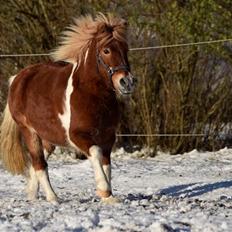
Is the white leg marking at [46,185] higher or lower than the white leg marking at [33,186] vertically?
higher

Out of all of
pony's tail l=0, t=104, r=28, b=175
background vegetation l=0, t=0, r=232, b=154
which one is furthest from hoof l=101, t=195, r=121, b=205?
background vegetation l=0, t=0, r=232, b=154

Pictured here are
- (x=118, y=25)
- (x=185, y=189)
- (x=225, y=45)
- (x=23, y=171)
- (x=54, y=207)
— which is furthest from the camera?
(x=225, y=45)

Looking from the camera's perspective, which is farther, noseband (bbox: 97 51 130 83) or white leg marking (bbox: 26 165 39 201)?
white leg marking (bbox: 26 165 39 201)

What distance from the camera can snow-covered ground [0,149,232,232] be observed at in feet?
19.1

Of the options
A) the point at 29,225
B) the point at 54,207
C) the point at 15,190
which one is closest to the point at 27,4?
the point at 15,190

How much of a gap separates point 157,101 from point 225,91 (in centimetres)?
146

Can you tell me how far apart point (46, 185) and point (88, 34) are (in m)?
1.65

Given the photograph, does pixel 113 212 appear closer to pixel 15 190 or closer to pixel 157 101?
pixel 15 190

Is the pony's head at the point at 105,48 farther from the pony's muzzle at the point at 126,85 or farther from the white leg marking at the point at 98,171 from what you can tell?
the white leg marking at the point at 98,171

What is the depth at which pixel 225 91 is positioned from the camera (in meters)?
16.0

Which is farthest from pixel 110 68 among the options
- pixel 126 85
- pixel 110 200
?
pixel 110 200

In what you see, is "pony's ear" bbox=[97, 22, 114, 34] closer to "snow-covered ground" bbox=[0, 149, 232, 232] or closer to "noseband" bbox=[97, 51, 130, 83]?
"noseband" bbox=[97, 51, 130, 83]

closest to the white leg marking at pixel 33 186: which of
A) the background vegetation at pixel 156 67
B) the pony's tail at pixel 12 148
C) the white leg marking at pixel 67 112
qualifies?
the pony's tail at pixel 12 148

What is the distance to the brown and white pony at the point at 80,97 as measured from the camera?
7.27 m
